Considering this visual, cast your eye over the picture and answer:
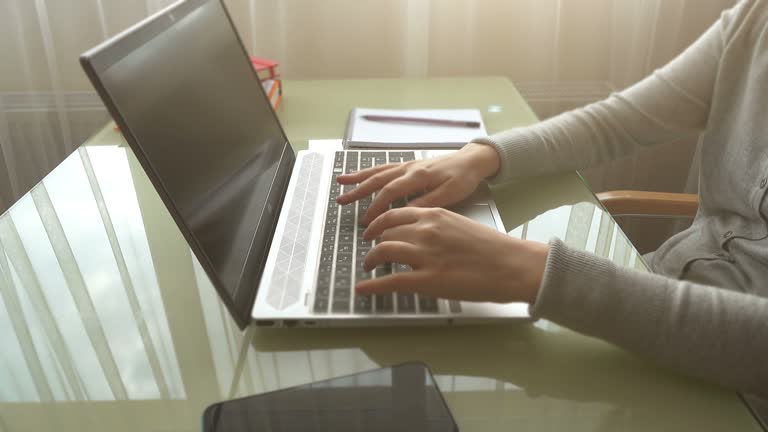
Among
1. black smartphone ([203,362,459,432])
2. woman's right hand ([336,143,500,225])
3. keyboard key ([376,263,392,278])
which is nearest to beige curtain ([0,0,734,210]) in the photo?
woman's right hand ([336,143,500,225])

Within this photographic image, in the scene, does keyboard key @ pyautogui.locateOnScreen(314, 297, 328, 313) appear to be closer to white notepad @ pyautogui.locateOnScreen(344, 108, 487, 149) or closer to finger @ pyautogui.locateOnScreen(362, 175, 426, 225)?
finger @ pyautogui.locateOnScreen(362, 175, 426, 225)

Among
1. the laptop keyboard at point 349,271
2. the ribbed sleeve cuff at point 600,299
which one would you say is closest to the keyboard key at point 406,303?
the laptop keyboard at point 349,271

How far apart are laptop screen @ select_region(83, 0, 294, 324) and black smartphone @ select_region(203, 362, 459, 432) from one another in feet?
0.32

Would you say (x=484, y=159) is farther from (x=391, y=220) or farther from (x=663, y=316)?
(x=663, y=316)

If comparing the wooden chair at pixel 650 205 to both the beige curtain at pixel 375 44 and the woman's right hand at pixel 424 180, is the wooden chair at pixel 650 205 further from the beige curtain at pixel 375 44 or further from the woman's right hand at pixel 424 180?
the beige curtain at pixel 375 44

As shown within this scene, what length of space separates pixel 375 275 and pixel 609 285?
0.21 meters

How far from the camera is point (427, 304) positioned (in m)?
0.55

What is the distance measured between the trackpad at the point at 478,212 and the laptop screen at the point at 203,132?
0.74 ft

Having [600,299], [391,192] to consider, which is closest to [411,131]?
[391,192]

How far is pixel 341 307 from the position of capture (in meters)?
0.54

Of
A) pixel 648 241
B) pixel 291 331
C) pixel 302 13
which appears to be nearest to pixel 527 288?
pixel 291 331

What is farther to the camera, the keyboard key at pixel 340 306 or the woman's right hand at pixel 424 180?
the woman's right hand at pixel 424 180

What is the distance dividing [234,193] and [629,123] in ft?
1.93

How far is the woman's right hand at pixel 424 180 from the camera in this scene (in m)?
0.70
